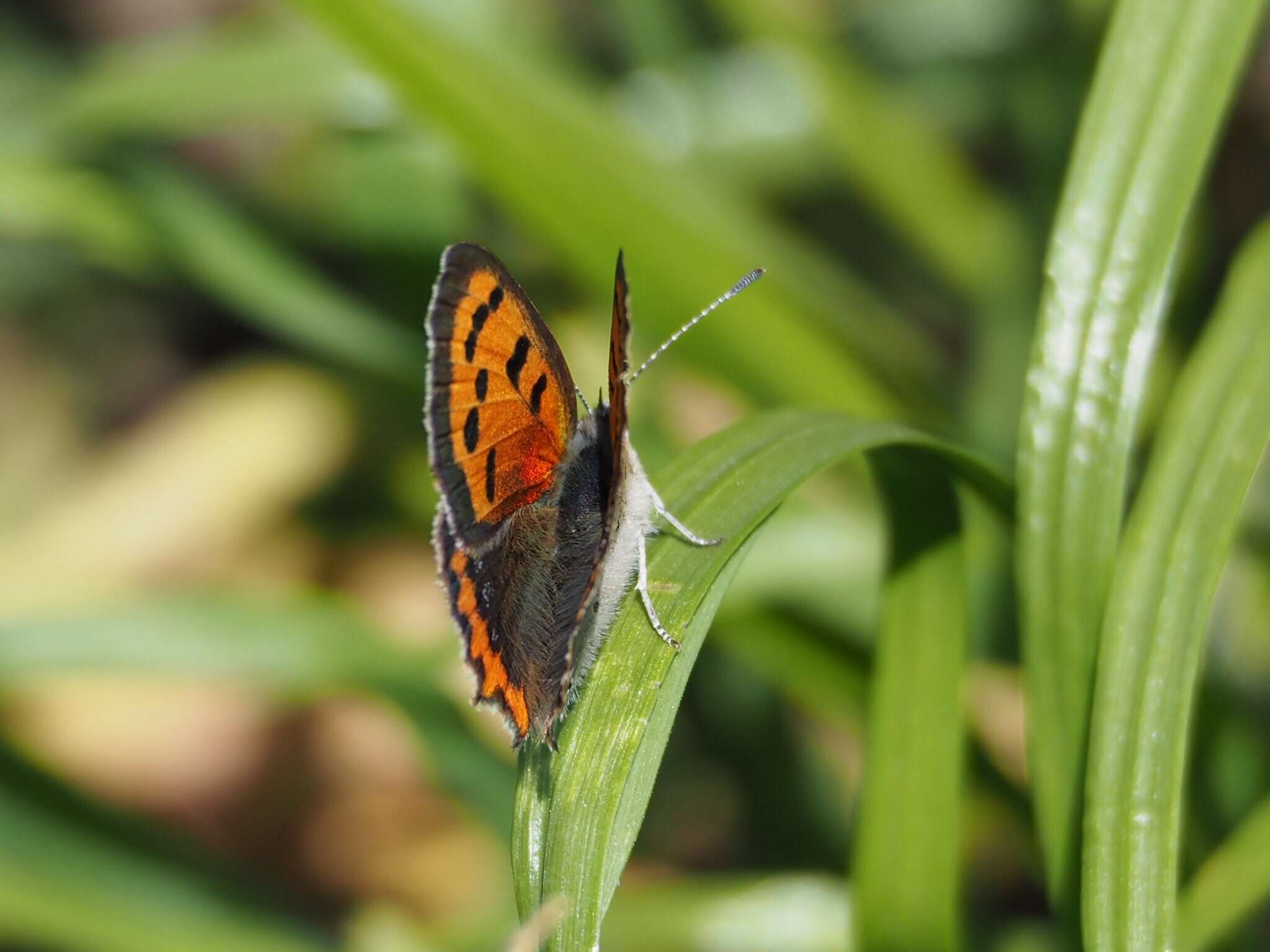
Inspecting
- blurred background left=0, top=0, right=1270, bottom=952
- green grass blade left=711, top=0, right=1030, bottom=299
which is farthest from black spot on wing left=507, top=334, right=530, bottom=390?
green grass blade left=711, top=0, right=1030, bottom=299

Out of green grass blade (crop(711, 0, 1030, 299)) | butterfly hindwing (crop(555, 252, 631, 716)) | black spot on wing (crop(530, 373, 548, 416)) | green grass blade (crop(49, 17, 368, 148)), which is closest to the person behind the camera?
butterfly hindwing (crop(555, 252, 631, 716))

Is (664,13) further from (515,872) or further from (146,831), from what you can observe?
(515,872)

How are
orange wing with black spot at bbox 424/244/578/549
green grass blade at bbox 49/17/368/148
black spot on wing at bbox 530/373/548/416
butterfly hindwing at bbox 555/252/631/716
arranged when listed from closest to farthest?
butterfly hindwing at bbox 555/252/631/716 → orange wing with black spot at bbox 424/244/578/549 → black spot on wing at bbox 530/373/548/416 → green grass blade at bbox 49/17/368/148

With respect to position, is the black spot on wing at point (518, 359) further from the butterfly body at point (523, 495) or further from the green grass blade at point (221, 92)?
the green grass blade at point (221, 92)

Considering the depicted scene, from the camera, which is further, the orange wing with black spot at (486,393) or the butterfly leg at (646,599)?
the orange wing with black spot at (486,393)

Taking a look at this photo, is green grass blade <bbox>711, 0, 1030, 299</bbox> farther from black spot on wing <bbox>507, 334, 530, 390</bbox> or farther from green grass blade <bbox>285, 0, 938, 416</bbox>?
black spot on wing <bbox>507, 334, 530, 390</bbox>

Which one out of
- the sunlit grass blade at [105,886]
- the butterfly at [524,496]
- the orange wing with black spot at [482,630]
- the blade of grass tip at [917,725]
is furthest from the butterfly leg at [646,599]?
the sunlit grass blade at [105,886]

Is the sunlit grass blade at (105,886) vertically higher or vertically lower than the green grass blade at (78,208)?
lower

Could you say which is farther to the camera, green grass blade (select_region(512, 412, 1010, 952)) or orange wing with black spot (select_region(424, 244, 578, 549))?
orange wing with black spot (select_region(424, 244, 578, 549))

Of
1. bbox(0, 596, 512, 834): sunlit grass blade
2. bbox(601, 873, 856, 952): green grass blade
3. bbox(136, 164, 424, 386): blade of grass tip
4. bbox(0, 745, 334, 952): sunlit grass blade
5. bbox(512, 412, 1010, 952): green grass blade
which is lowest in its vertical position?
bbox(0, 745, 334, 952): sunlit grass blade
